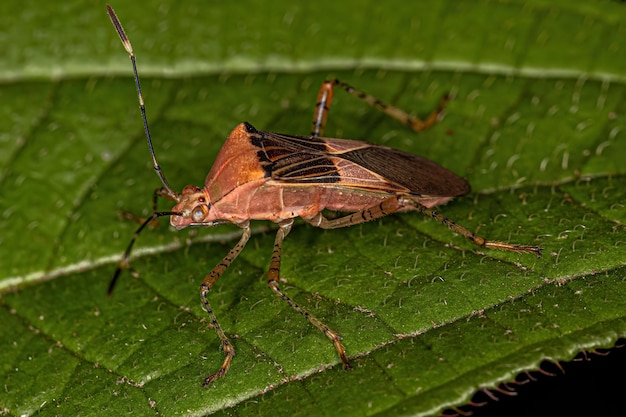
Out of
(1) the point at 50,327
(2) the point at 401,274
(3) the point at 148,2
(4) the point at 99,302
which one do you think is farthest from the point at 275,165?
(3) the point at 148,2

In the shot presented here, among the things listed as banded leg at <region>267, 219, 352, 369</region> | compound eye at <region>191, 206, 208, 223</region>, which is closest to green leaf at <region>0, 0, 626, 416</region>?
banded leg at <region>267, 219, 352, 369</region>

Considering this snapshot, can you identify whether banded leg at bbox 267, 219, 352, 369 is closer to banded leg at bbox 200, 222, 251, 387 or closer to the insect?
the insect

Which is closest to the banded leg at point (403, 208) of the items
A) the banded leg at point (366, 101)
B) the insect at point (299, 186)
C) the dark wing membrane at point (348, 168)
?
the insect at point (299, 186)

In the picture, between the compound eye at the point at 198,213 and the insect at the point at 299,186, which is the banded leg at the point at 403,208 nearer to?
the insect at the point at 299,186

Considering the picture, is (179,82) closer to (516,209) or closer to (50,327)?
(50,327)

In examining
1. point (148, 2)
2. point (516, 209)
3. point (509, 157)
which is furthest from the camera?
point (148, 2)

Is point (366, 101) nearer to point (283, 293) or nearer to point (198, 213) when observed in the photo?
point (198, 213)

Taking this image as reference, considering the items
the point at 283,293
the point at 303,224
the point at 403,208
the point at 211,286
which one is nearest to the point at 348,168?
the point at 403,208
